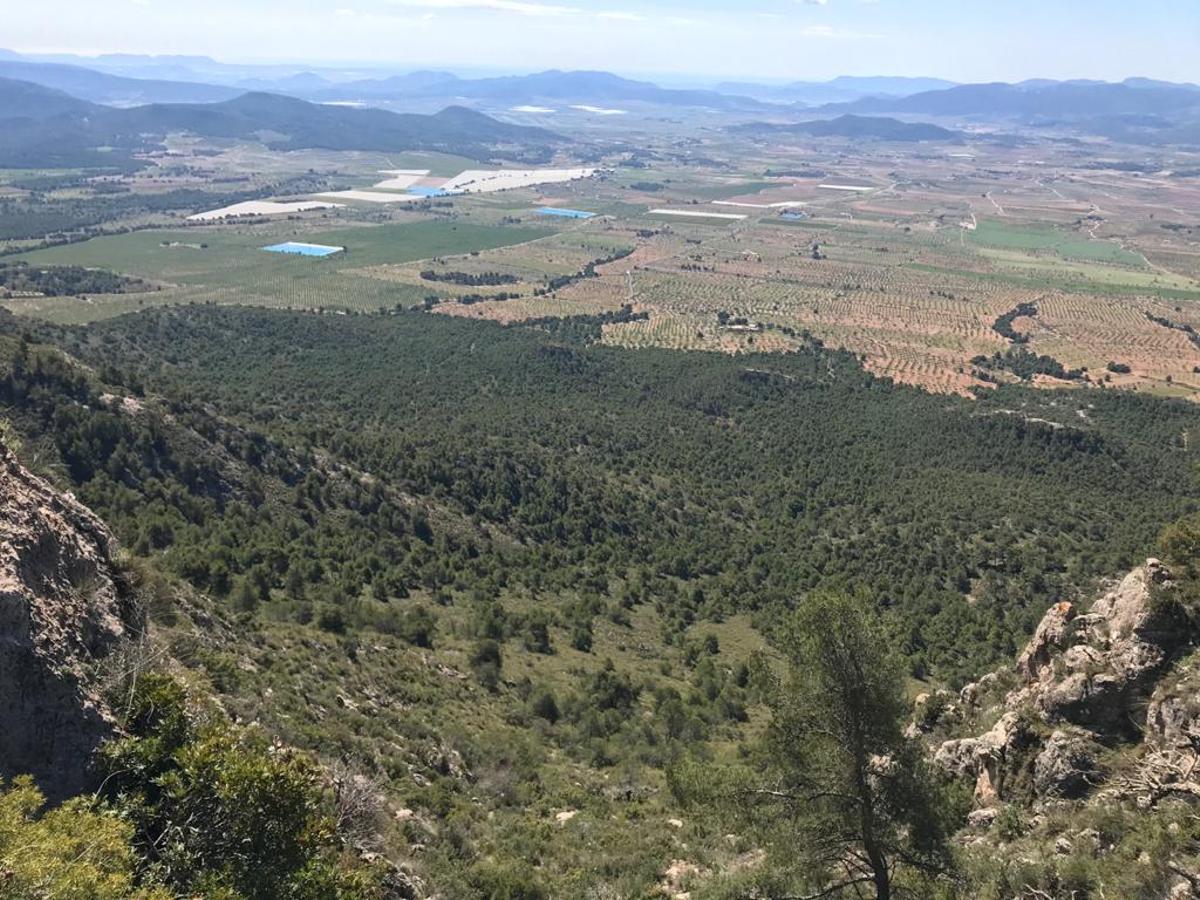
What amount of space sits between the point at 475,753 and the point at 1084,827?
16.7 meters

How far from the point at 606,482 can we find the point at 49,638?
55560mm

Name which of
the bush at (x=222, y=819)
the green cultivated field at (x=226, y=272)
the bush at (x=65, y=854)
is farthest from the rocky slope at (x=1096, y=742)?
the green cultivated field at (x=226, y=272)

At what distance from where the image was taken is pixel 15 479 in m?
17.3

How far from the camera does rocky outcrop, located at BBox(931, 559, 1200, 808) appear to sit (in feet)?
56.4

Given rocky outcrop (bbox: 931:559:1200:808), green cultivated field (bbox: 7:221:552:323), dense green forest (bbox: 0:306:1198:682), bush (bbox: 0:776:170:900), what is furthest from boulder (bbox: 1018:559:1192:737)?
green cultivated field (bbox: 7:221:552:323)

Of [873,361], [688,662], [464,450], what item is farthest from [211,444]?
[873,361]

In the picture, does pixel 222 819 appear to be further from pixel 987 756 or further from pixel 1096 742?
pixel 1096 742

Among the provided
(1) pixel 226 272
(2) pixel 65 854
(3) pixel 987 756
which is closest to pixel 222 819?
(2) pixel 65 854

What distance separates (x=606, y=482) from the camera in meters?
68.5

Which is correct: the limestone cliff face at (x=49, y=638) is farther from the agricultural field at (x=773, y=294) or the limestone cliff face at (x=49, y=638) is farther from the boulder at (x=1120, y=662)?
the agricultural field at (x=773, y=294)

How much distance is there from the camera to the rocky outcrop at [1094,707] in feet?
56.4

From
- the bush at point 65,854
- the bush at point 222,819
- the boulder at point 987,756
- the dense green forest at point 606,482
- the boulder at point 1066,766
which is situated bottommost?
the dense green forest at point 606,482

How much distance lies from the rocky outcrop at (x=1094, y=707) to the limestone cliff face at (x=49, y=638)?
1992 centimetres

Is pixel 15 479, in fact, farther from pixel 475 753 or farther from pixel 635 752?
pixel 635 752
